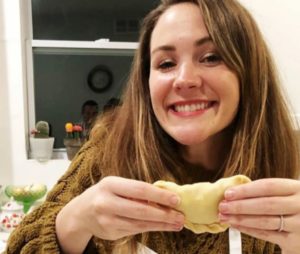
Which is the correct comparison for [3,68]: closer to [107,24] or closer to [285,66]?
[107,24]

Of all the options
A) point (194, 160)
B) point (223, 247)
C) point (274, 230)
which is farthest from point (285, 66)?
point (274, 230)

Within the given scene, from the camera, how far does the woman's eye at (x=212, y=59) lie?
2.76 feet

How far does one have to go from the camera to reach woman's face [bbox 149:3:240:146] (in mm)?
820

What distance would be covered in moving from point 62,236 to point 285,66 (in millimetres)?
1300

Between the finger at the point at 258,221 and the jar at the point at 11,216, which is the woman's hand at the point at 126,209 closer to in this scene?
the finger at the point at 258,221

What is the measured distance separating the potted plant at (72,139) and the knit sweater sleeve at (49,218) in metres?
0.81

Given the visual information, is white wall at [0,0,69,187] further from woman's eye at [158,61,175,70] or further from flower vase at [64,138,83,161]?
woman's eye at [158,61,175,70]

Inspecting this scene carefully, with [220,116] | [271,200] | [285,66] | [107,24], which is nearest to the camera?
[271,200]

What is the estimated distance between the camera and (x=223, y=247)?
92 centimetres

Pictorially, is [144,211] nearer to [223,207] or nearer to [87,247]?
[223,207]

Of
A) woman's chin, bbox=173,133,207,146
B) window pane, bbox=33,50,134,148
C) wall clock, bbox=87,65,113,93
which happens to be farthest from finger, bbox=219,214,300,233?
wall clock, bbox=87,65,113,93

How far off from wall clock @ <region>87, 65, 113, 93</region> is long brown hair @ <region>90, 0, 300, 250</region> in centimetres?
117

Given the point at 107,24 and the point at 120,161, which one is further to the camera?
the point at 107,24

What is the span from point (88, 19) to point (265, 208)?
180 cm
